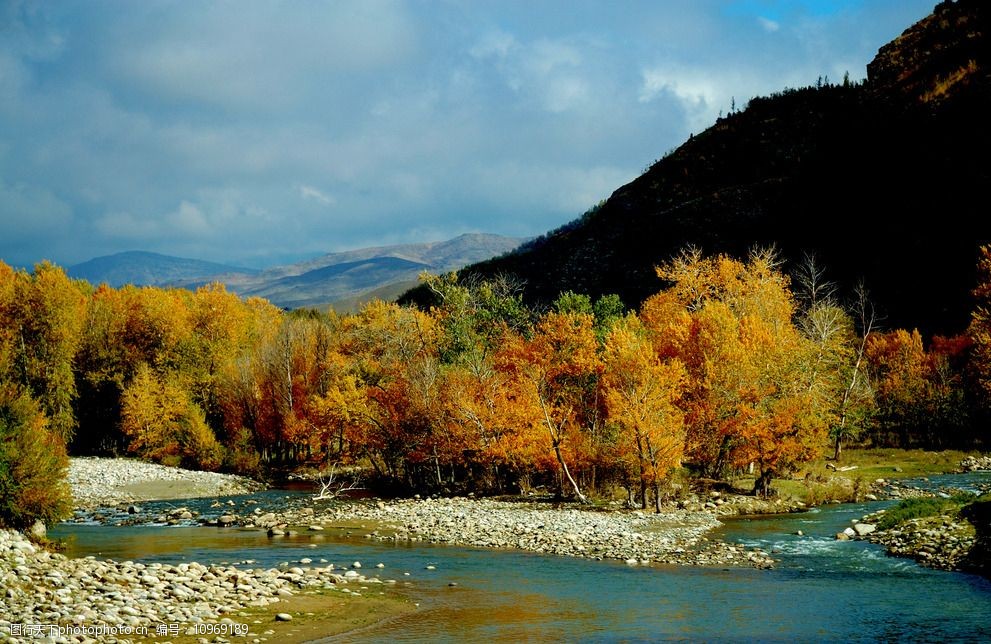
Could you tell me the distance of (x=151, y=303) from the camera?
81188 millimetres

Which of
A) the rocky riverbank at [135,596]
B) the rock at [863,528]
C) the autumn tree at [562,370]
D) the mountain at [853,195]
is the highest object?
the mountain at [853,195]

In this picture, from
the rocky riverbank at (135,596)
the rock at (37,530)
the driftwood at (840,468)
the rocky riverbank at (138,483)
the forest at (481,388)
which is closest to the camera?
the rocky riverbank at (135,596)

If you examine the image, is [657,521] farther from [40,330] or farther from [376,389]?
[40,330]

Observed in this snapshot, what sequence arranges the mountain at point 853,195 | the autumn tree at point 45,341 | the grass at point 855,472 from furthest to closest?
the mountain at point 853,195 → the autumn tree at point 45,341 → the grass at point 855,472

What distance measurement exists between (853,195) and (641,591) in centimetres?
13584

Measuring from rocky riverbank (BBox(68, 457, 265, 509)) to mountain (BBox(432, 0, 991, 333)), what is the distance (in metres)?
84.2

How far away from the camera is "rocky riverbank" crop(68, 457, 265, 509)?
5212cm

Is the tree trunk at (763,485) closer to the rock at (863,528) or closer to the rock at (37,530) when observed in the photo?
the rock at (863,528)

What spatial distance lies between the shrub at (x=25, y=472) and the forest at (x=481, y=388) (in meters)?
0.07

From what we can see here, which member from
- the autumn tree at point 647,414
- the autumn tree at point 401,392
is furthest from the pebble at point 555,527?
the autumn tree at point 401,392

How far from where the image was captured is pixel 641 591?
24.3 meters

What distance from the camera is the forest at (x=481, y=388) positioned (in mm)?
44812

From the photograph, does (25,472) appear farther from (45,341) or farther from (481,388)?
(45,341)

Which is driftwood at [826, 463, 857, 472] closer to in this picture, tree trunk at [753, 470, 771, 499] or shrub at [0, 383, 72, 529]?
tree trunk at [753, 470, 771, 499]
